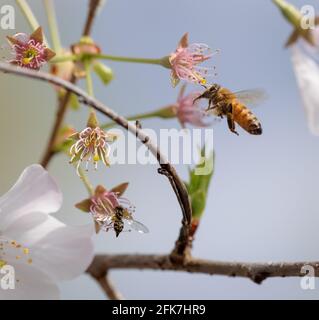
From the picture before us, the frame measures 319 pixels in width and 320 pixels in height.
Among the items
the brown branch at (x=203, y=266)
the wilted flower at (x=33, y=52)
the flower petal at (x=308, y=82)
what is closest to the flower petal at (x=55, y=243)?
the brown branch at (x=203, y=266)

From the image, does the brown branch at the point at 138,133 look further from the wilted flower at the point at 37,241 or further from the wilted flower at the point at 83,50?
the wilted flower at the point at 83,50

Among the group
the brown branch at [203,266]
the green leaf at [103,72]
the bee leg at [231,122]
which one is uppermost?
the green leaf at [103,72]

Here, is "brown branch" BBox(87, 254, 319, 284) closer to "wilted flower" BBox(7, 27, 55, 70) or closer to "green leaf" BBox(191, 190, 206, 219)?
"green leaf" BBox(191, 190, 206, 219)

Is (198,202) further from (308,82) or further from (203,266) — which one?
(308,82)

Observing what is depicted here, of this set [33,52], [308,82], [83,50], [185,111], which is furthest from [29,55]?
[308,82]

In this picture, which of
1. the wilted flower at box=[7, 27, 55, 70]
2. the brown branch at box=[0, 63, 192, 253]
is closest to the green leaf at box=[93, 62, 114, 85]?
the wilted flower at box=[7, 27, 55, 70]
